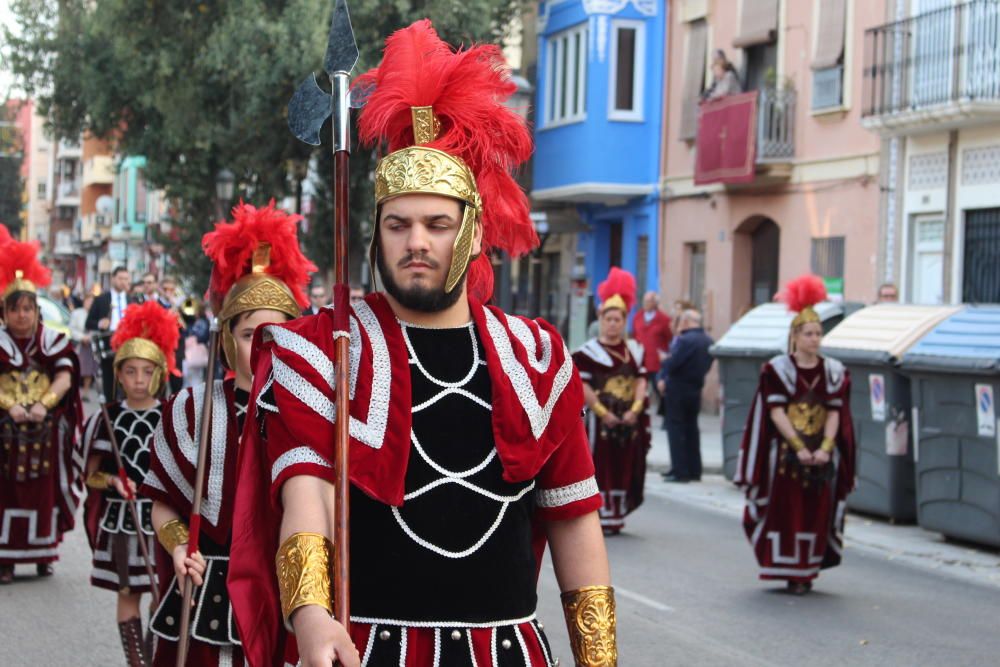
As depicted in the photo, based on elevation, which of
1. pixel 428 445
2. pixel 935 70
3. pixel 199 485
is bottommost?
pixel 199 485

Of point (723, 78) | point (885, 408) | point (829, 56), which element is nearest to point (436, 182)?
point (885, 408)

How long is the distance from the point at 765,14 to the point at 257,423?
23.3 meters

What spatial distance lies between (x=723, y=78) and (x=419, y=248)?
23.7 meters

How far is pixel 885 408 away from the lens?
1433 centimetres

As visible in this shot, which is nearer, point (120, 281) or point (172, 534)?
point (172, 534)

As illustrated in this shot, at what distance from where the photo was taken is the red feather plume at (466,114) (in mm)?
3844

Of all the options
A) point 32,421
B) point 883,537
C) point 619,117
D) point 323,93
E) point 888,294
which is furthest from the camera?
point 619,117

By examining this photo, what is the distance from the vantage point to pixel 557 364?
12.7 ft

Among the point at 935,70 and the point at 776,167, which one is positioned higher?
the point at 935,70

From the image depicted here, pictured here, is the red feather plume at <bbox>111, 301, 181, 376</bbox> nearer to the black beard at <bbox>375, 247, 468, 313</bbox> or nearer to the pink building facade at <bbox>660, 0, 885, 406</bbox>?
the black beard at <bbox>375, 247, 468, 313</bbox>

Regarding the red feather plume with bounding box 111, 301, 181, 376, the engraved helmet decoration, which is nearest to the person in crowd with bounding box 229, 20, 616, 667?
the engraved helmet decoration

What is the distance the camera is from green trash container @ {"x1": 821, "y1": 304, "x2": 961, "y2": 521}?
14.2 m

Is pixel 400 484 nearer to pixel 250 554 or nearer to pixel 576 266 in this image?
pixel 250 554

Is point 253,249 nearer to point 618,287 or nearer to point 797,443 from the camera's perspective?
point 797,443
